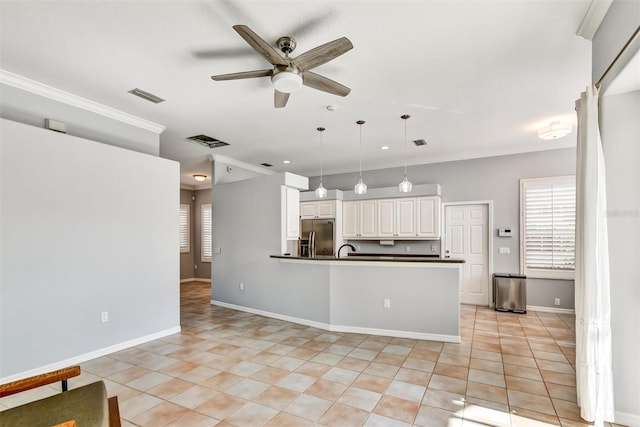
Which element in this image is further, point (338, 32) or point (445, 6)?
point (338, 32)

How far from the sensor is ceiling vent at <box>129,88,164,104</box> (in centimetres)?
344

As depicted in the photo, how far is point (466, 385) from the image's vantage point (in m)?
2.90

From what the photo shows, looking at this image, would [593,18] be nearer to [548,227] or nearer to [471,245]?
[548,227]

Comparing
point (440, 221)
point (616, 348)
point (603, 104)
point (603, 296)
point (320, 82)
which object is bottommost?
point (616, 348)

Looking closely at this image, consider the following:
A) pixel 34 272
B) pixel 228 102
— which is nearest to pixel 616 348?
pixel 228 102

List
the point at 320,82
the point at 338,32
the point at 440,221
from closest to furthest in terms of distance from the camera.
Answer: the point at 338,32
the point at 320,82
the point at 440,221

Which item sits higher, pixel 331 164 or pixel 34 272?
pixel 331 164

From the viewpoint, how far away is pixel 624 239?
2.24 meters

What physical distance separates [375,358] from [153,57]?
372 centimetres

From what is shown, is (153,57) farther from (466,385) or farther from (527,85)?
(466,385)

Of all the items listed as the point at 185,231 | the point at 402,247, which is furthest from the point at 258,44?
the point at 185,231

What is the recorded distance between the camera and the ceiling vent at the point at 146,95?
344cm

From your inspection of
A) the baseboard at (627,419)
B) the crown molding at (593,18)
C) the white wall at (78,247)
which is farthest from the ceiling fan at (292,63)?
the baseboard at (627,419)

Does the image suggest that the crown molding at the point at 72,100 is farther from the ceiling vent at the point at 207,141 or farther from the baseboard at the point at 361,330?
the baseboard at the point at 361,330
